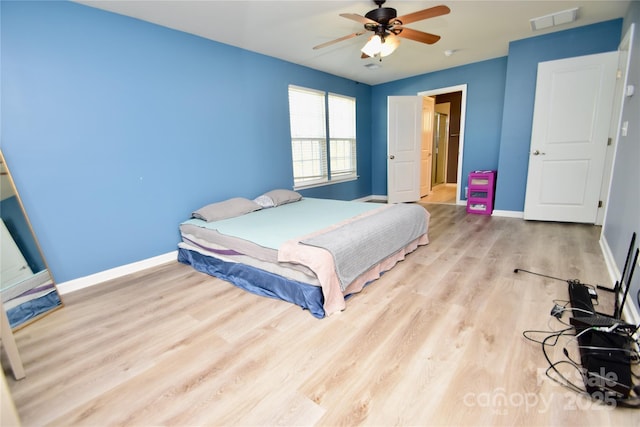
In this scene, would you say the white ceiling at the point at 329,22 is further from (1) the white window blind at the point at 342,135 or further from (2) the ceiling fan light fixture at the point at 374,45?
(1) the white window blind at the point at 342,135

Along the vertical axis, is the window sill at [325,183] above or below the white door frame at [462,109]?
below

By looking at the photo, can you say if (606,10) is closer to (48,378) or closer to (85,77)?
(85,77)

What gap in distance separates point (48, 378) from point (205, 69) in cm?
313

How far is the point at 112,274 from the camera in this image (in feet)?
8.95

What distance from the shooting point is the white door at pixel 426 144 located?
19.5 ft

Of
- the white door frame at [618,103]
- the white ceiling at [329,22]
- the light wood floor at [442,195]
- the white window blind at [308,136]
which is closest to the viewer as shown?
the white ceiling at [329,22]

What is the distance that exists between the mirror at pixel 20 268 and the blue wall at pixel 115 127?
107 mm

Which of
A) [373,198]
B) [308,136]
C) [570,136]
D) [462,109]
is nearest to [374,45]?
[308,136]

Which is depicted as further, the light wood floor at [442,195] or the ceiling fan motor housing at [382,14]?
the light wood floor at [442,195]

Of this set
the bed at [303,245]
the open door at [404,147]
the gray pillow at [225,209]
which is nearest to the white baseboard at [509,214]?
the open door at [404,147]

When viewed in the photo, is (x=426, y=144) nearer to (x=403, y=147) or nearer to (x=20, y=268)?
(x=403, y=147)

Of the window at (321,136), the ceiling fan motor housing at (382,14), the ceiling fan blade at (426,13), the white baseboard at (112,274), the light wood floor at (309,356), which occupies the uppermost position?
the ceiling fan motor housing at (382,14)

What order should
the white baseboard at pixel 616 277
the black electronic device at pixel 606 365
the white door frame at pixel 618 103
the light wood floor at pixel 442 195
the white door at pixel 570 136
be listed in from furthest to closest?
the light wood floor at pixel 442 195 < the white door at pixel 570 136 < the white door frame at pixel 618 103 < the white baseboard at pixel 616 277 < the black electronic device at pixel 606 365

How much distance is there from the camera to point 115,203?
271cm
